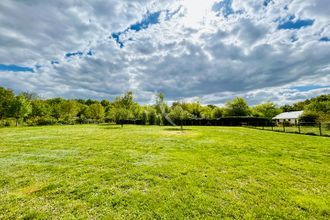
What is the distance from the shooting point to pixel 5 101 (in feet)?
114

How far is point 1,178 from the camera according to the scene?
15.9ft

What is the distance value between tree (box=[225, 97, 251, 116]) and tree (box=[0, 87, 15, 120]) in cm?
5530

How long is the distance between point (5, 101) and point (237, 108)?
59.7 metres

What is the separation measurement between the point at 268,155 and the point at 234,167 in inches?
111

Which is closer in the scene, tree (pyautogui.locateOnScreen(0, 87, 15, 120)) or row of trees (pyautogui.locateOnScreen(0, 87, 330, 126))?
row of trees (pyautogui.locateOnScreen(0, 87, 330, 126))

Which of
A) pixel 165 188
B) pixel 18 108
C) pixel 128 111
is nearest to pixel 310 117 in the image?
pixel 128 111

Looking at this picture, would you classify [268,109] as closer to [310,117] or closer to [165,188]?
[310,117]

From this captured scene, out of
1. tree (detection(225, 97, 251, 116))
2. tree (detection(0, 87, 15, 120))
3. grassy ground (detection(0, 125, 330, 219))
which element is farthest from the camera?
tree (detection(225, 97, 251, 116))

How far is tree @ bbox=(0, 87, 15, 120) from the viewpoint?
34.1 meters

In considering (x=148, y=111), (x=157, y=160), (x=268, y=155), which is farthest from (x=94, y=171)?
(x=148, y=111)

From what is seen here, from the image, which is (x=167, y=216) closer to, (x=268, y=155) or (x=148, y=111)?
(x=268, y=155)

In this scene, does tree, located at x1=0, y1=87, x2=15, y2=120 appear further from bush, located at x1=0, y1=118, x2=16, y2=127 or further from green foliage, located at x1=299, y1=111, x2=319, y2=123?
green foliage, located at x1=299, y1=111, x2=319, y2=123

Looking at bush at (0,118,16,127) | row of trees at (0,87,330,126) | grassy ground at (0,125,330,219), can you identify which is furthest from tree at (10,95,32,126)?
grassy ground at (0,125,330,219)

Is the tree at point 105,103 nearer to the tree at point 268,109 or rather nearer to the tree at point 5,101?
the tree at point 5,101
